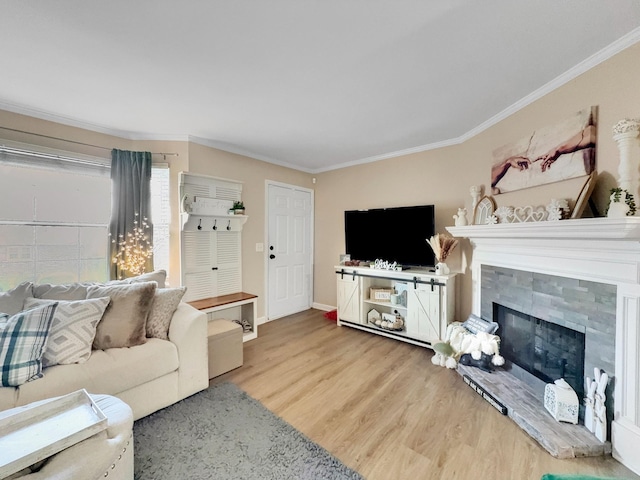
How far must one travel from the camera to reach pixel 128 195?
2.71 metres

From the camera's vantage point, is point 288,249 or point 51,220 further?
point 288,249

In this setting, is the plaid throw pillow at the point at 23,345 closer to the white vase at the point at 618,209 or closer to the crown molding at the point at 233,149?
the crown molding at the point at 233,149

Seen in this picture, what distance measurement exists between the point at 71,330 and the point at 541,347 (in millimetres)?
3401

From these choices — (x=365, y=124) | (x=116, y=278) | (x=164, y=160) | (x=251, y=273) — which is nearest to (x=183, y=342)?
(x=116, y=278)

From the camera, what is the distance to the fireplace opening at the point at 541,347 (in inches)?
70.6

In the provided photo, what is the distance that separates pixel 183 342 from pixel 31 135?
2333 millimetres

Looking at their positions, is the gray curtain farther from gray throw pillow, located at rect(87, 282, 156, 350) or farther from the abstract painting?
the abstract painting

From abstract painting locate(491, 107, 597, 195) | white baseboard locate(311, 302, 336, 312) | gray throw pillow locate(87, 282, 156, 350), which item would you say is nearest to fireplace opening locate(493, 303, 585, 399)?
abstract painting locate(491, 107, 597, 195)

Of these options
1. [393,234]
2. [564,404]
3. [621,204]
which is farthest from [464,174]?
[564,404]

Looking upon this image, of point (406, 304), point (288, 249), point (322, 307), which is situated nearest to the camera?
point (406, 304)

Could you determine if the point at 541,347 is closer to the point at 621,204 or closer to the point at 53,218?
the point at 621,204

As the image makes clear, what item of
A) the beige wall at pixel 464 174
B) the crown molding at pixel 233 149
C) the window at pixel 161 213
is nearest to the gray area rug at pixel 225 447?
the window at pixel 161 213

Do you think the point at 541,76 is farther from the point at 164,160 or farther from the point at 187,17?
the point at 164,160

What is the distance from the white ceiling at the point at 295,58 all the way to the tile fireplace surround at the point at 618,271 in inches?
43.4
